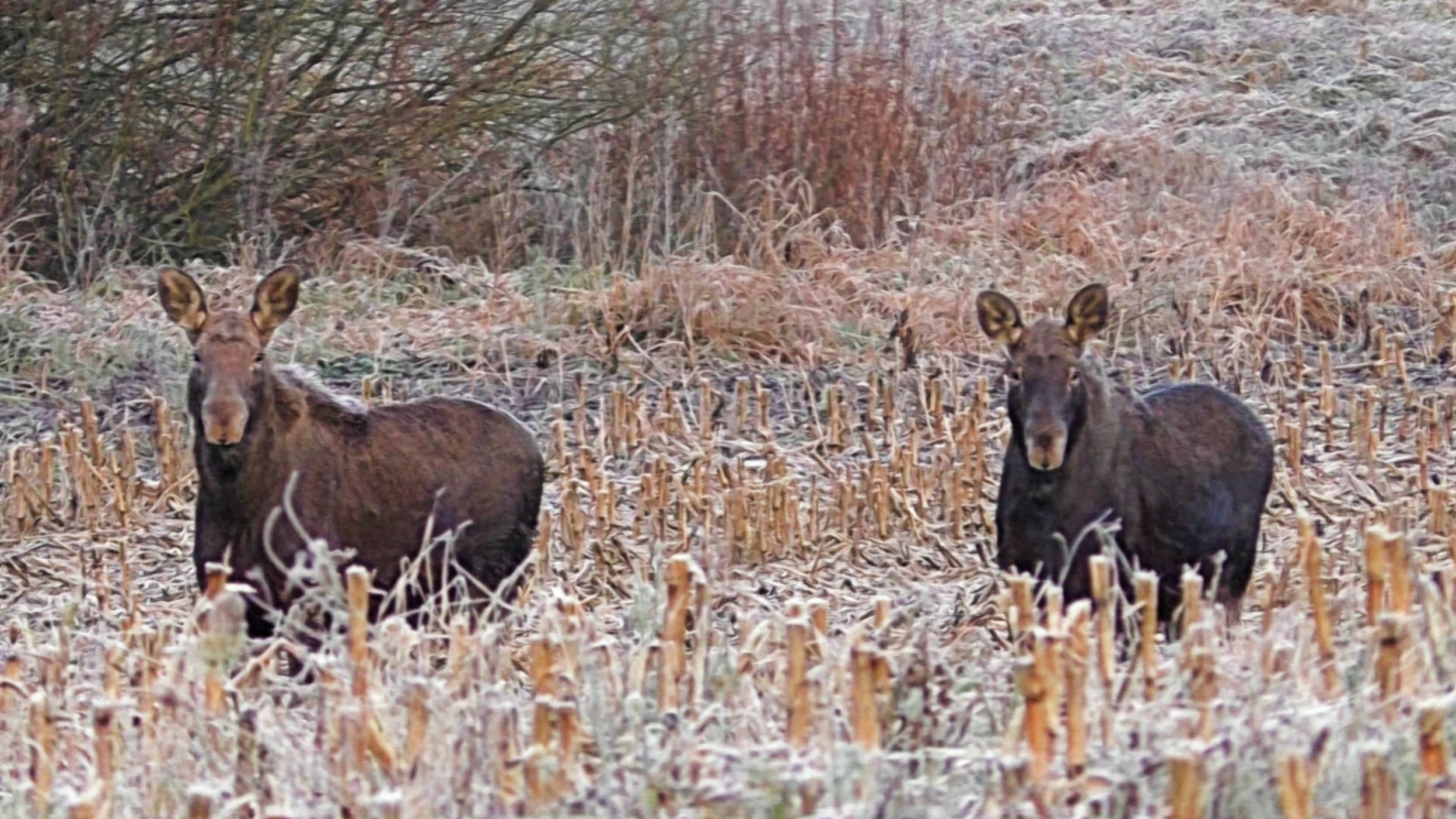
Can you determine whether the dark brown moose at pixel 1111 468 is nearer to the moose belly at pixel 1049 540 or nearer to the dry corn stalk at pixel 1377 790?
the moose belly at pixel 1049 540

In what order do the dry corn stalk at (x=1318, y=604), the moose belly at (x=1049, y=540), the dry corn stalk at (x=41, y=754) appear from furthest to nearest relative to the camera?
the moose belly at (x=1049, y=540), the dry corn stalk at (x=1318, y=604), the dry corn stalk at (x=41, y=754)

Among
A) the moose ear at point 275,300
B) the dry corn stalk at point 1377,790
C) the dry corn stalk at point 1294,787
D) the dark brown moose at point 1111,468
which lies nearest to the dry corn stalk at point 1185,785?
the dry corn stalk at point 1294,787

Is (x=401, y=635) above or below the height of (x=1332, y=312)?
above

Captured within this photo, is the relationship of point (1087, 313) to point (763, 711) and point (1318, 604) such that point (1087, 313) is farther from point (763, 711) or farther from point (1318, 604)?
point (763, 711)

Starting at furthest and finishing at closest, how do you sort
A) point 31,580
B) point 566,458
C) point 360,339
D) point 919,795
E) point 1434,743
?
point 360,339 < point 566,458 < point 31,580 < point 919,795 < point 1434,743

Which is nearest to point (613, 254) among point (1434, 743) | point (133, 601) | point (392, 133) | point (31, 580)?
point (392, 133)

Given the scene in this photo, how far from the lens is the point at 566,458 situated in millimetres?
8133

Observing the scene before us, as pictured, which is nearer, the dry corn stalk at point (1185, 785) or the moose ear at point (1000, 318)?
the dry corn stalk at point (1185, 785)

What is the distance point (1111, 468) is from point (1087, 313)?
46 cm

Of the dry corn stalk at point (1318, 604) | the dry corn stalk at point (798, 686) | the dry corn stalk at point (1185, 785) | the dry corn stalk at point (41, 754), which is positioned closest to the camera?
the dry corn stalk at point (1185, 785)

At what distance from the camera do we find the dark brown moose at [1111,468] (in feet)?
19.4

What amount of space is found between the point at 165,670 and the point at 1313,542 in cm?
220

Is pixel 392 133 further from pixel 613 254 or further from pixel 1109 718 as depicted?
pixel 1109 718

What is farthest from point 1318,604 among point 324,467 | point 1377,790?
point 324,467
